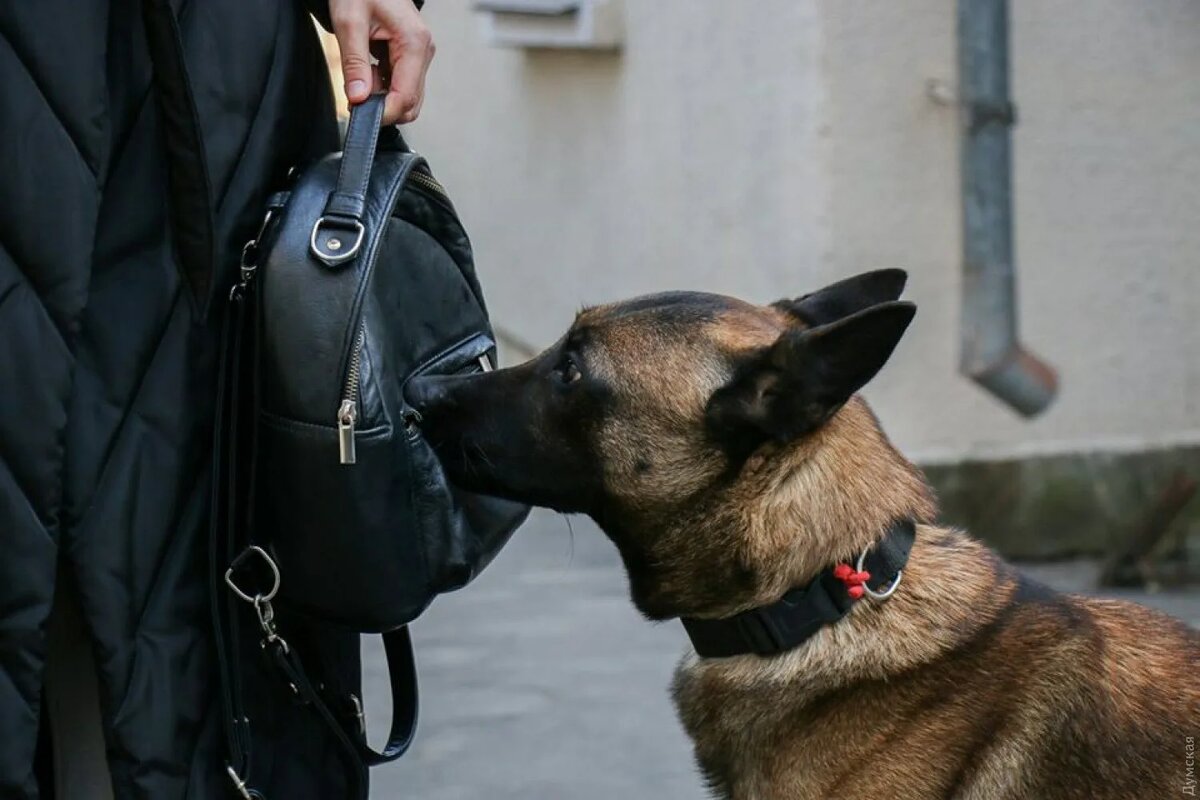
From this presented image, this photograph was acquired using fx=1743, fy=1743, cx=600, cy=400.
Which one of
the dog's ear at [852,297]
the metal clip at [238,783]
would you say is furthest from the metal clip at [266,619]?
the dog's ear at [852,297]

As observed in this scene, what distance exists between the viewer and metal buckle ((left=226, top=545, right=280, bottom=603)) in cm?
228

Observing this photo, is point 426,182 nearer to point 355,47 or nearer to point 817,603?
point 355,47

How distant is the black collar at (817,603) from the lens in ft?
8.39

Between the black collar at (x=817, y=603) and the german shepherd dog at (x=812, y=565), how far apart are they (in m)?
0.01

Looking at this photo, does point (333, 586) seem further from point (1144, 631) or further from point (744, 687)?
point (1144, 631)

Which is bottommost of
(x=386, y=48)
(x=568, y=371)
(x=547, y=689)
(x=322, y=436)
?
(x=547, y=689)

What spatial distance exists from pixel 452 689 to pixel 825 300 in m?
2.44

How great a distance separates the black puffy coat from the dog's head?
0.44 m

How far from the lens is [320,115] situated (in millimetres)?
2439

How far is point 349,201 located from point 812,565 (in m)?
0.86

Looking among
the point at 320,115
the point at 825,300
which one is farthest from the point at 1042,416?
the point at 320,115

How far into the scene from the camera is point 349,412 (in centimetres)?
223

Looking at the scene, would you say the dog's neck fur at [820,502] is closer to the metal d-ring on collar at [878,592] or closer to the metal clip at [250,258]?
the metal d-ring on collar at [878,592]

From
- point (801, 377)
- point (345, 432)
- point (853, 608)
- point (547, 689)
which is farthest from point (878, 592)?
point (547, 689)
